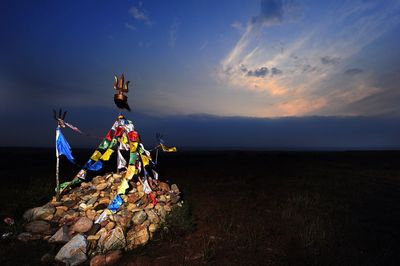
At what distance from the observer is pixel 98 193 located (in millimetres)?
9406

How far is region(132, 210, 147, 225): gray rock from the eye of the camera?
7877 millimetres

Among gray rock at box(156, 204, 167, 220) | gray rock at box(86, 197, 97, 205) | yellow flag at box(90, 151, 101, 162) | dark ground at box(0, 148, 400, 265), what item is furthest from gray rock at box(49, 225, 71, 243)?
yellow flag at box(90, 151, 101, 162)

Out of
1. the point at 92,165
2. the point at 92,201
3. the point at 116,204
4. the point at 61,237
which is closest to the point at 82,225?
the point at 61,237

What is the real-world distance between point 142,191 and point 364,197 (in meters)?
11.5

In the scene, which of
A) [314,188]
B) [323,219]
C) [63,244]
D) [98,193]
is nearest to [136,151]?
[98,193]

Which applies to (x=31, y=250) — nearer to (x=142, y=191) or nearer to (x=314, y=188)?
(x=142, y=191)

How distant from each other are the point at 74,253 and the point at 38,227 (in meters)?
2.41

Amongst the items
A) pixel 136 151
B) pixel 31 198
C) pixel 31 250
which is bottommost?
pixel 31 250

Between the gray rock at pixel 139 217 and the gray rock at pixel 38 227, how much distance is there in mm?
2755

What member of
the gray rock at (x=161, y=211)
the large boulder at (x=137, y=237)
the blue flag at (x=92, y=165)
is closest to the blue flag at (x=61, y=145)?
the blue flag at (x=92, y=165)

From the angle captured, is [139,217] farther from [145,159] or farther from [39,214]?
[39,214]

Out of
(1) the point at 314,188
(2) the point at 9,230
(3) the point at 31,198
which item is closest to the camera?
(2) the point at 9,230

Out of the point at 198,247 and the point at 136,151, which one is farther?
the point at 136,151

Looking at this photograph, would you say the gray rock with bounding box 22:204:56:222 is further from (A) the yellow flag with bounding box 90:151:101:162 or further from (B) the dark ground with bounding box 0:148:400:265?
(A) the yellow flag with bounding box 90:151:101:162
